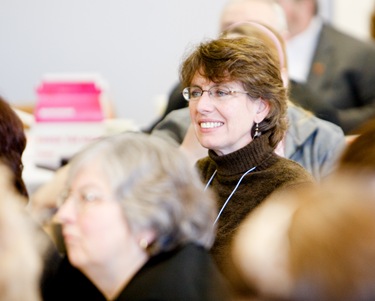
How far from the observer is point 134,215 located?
1.73 meters

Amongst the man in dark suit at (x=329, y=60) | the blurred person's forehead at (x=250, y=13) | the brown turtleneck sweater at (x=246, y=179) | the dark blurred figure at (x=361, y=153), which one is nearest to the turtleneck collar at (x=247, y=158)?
the brown turtleneck sweater at (x=246, y=179)

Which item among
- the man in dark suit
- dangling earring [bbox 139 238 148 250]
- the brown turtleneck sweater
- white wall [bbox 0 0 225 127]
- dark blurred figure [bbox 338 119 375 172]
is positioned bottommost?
white wall [bbox 0 0 225 127]

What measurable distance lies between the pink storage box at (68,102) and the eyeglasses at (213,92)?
4.05 ft

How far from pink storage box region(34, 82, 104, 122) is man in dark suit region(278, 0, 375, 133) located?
4.00ft

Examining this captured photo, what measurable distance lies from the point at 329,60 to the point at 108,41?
173 centimetres

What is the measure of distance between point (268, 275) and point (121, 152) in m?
0.83

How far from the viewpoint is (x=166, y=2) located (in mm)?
5984

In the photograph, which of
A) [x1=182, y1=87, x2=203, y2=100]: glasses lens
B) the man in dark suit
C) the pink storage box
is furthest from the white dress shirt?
[x1=182, y1=87, x2=203, y2=100]: glasses lens

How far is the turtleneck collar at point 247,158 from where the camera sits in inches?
98.9

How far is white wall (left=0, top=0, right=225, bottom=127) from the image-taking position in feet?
19.4

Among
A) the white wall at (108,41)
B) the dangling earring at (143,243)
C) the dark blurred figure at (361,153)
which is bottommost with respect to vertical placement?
the white wall at (108,41)

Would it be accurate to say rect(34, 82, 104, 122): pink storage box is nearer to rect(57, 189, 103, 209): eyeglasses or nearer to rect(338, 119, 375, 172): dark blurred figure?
rect(57, 189, 103, 209): eyeglasses

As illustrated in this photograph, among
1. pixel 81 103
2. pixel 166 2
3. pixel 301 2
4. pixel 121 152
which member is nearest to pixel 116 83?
pixel 166 2

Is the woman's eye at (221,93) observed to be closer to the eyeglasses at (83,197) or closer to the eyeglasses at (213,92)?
the eyeglasses at (213,92)
